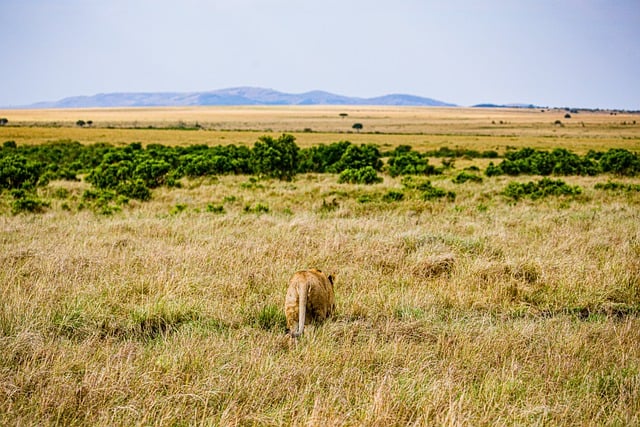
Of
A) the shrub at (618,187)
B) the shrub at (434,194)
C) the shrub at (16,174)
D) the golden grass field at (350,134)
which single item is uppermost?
the golden grass field at (350,134)

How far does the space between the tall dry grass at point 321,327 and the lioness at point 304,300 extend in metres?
0.17

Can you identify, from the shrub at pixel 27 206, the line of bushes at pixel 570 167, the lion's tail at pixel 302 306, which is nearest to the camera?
the lion's tail at pixel 302 306

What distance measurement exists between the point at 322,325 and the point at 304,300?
1.39 ft

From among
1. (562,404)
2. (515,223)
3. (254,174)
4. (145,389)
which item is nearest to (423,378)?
(562,404)

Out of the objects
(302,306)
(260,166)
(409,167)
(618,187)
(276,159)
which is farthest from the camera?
(409,167)

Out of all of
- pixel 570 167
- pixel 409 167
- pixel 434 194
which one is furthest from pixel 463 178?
pixel 570 167

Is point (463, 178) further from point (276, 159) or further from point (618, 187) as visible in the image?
point (276, 159)

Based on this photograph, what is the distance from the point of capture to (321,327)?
192 inches

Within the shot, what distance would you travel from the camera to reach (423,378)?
12.8 feet

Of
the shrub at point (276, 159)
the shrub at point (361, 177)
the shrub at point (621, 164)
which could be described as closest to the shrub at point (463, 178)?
the shrub at point (361, 177)

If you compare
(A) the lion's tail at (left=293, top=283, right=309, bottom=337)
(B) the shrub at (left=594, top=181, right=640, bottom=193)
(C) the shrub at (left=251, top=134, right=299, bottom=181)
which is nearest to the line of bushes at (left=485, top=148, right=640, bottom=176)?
(B) the shrub at (left=594, top=181, right=640, bottom=193)

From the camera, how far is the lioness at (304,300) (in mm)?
4766

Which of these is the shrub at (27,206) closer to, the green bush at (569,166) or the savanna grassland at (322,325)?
the savanna grassland at (322,325)

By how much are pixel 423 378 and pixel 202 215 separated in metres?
9.43
